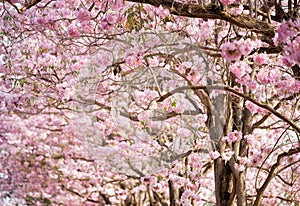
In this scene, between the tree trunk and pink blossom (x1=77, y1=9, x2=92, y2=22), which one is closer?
pink blossom (x1=77, y1=9, x2=92, y2=22)

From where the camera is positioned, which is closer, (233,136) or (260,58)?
(260,58)

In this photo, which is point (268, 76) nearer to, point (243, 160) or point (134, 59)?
point (134, 59)

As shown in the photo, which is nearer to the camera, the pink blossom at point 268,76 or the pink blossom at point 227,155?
the pink blossom at point 268,76

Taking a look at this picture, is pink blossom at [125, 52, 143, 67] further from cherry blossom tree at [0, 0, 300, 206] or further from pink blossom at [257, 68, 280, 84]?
pink blossom at [257, 68, 280, 84]

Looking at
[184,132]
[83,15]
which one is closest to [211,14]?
[83,15]

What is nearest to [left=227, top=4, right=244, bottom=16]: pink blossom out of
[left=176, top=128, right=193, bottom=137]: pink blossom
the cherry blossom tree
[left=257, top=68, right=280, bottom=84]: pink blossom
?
the cherry blossom tree

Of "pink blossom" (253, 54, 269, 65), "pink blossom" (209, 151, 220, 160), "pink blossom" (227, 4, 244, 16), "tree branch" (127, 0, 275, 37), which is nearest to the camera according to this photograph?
"tree branch" (127, 0, 275, 37)

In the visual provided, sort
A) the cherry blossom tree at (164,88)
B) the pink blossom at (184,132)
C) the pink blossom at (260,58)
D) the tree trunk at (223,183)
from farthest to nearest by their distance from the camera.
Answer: the pink blossom at (184,132) < the tree trunk at (223,183) < the cherry blossom tree at (164,88) < the pink blossom at (260,58)

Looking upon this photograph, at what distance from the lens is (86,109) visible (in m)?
6.07

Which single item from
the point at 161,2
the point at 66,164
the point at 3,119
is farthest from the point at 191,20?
the point at 66,164

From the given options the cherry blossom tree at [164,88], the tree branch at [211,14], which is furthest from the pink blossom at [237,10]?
the tree branch at [211,14]

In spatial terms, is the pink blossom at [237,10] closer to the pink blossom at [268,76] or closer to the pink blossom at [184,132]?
the pink blossom at [268,76]

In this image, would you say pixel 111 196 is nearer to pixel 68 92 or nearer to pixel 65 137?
pixel 65 137

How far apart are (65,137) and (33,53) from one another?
453 centimetres
